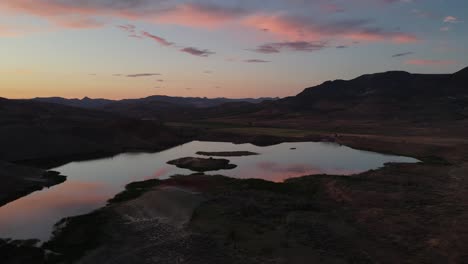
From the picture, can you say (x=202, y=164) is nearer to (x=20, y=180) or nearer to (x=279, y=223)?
(x=20, y=180)

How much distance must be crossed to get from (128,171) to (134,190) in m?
18.7

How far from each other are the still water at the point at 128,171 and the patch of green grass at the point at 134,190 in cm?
151

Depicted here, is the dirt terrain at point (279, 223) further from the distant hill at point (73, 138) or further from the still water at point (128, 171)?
the distant hill at point (73, 138)

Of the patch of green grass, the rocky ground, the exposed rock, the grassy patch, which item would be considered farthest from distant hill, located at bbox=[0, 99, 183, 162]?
the grassy patch

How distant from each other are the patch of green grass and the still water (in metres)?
1.51

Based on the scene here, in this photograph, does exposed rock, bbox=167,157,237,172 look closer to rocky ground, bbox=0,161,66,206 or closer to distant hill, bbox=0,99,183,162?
rocky ground, bbox=0,161,66,206

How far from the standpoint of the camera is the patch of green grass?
48.6 meters

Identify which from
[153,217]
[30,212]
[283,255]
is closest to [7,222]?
[30,212]

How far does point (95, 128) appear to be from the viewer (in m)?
115

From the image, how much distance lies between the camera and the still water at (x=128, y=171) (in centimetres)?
4091

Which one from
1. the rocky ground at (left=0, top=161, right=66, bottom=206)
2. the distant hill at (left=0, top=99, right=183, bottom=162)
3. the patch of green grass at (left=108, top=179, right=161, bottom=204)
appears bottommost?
the patch of green grass at (left=108, top=179, right=161, bottom=204)

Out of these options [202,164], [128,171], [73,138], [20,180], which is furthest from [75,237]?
[73,138]

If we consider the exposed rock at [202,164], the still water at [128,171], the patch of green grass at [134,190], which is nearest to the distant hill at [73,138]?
the still water at [128,171]

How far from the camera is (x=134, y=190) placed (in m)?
53.2
